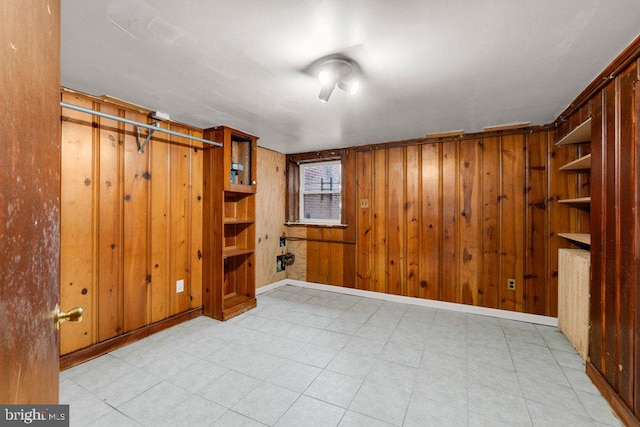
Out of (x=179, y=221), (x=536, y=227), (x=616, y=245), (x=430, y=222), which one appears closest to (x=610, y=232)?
(x=616, y=245)

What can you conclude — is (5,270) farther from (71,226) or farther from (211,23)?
(71,226)

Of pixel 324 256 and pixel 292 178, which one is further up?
pixel 292 178

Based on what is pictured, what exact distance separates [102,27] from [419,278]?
384 centimetres

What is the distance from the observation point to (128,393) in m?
1.83

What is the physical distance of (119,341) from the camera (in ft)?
7.96

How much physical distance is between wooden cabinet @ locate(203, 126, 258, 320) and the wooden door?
7.74 feet

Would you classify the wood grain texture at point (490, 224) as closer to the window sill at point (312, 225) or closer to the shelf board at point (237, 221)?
the window sill at point (312, 225)

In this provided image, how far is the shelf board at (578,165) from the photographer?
2.40m

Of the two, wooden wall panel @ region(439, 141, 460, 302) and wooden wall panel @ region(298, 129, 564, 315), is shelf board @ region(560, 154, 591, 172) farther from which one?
wooden wall panel @ region(439, 141, 460, 302)

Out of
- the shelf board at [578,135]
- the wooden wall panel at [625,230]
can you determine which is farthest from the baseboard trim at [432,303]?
the shelf board at [578,135]

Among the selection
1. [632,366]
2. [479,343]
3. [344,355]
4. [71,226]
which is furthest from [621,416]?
[71,226]

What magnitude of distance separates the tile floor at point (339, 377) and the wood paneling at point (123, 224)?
0.35 meters

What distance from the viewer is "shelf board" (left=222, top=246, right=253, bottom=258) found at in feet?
10.2
